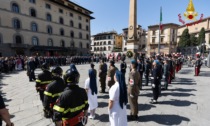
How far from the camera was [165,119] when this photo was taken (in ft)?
14.4

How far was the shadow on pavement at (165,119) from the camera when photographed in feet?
13.8

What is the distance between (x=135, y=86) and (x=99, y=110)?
1.78 metres

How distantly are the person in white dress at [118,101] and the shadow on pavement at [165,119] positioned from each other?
1.55 meters

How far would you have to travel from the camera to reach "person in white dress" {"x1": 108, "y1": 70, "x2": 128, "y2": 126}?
3.04m

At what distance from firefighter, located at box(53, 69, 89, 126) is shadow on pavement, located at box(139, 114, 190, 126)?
8.71 feet

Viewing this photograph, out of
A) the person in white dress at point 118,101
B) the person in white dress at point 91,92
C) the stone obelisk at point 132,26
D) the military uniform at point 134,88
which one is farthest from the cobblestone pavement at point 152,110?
the stone obelisk at point 132,26

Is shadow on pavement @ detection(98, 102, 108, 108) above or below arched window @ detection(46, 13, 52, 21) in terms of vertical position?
below

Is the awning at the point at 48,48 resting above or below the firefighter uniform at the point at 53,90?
above

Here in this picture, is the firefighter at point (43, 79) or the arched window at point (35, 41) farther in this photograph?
the arched window at point (35, 41)

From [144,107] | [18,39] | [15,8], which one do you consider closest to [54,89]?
[144,107]

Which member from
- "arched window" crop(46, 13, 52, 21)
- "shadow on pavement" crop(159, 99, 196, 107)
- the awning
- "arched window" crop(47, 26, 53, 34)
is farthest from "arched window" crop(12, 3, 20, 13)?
"shadow on pavement" crop(159, 99, 196, 107)

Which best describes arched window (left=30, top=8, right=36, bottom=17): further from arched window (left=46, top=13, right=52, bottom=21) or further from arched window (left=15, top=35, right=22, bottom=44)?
arched window (left=15, top=35, right=22, bottom=44)

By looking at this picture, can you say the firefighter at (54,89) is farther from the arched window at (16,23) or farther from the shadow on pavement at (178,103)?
the arched window at (16,23)

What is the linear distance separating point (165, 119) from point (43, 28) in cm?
3259
